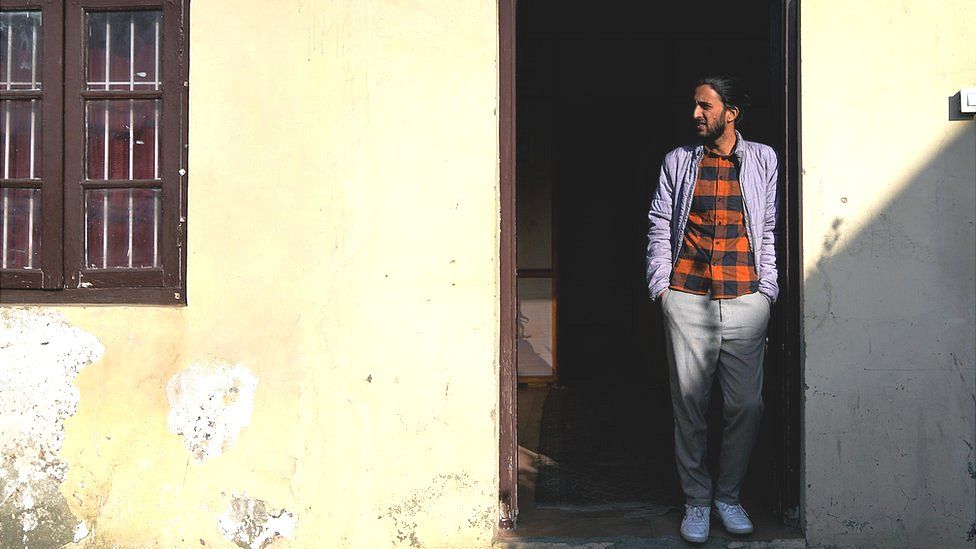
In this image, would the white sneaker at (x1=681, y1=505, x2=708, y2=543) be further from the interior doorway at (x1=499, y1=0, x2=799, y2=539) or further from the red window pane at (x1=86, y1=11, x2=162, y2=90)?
the red window pane at (x1=86, y1=11, x2=162, y2=90)

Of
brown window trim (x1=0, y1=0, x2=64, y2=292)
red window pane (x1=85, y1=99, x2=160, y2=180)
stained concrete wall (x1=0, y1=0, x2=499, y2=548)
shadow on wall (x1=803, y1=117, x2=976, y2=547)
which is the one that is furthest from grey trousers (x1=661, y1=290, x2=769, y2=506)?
brown window trim (x1=0, y1=0, x2=64, y2=292)

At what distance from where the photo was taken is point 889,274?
4105 millimetres

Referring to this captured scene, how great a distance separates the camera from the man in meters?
4.16

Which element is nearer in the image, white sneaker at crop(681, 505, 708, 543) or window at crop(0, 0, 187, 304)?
white sneaker at crop(681, 505, 708, 543)

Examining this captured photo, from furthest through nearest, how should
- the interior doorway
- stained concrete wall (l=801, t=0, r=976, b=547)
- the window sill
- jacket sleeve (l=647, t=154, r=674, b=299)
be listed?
the interior doorway, the window sill, jacket sleeve (l=647, t=154, r=674, b=299), stained concrete wall (l=801, t=0, r=976, b=547)

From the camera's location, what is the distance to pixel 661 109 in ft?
27.0

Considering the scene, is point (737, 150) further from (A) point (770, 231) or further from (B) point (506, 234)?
(B) point (506, 234)

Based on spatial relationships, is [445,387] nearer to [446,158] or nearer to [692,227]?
[446,158]

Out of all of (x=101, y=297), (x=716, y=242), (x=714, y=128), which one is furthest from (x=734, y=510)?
(x=101, y=297)

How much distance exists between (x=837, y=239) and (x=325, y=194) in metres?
2.28

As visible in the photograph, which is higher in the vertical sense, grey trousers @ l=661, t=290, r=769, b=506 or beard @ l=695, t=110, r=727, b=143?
beard @ l=695, t=110, r=727, b=143

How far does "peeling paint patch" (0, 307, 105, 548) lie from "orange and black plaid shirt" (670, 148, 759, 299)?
2708 mm

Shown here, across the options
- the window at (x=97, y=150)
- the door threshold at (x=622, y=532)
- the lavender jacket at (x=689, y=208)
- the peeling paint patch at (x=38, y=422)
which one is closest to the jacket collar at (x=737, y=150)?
the lavender jacket at (x=689, y=208)

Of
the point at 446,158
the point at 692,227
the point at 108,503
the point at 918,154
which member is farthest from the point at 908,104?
the point at 108,503
